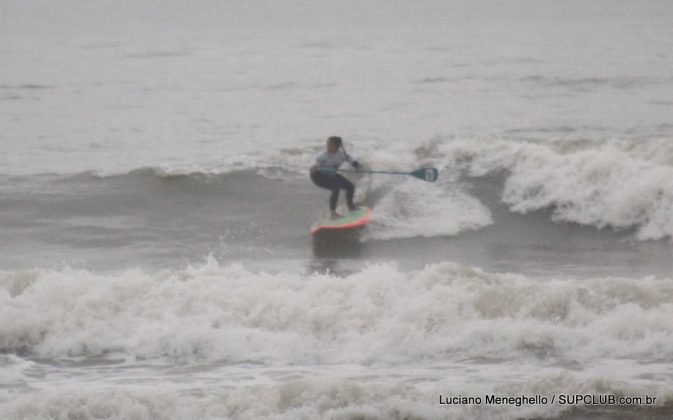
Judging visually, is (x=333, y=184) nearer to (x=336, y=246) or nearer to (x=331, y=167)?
(x=331, y=167)

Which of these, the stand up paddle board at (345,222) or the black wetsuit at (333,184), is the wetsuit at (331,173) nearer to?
the black wetsuit at (333,184)

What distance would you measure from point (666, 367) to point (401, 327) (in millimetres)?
2681

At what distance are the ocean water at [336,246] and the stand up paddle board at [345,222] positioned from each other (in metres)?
0.19

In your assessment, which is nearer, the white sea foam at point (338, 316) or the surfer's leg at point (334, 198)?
the white sea foam at point (338, 316)

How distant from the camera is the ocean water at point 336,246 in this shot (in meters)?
10.9

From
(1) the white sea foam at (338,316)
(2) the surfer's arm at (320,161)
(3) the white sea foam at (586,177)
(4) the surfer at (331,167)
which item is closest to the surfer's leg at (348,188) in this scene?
(4) the surfer at (331,167)

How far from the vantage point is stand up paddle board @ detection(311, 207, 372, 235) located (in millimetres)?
16547

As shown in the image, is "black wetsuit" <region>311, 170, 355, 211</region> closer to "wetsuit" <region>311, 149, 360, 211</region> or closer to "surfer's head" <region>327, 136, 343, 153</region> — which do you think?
"wetsuit" <region>311, 149, 360, 211</region>

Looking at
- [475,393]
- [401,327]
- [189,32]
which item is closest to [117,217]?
[401,327]

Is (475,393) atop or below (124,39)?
below

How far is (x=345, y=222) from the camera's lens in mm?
16547

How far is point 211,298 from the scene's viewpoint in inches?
505

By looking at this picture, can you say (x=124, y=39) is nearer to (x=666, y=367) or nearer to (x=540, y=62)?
(x=540, y=62)

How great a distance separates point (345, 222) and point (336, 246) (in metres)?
0.50
